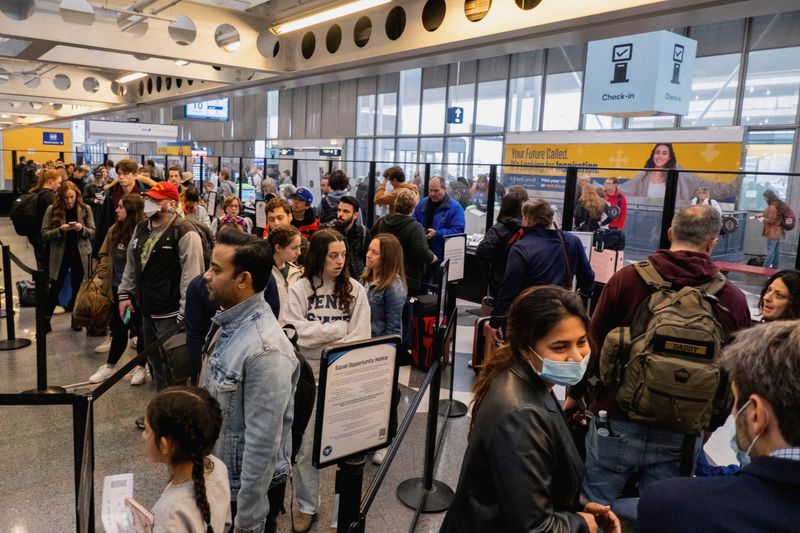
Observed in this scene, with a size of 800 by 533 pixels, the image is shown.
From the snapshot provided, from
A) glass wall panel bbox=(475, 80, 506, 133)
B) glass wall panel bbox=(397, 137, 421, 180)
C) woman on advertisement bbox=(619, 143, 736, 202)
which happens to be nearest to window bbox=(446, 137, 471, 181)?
glass wall panel bbox=(475, 80, 506, 133)

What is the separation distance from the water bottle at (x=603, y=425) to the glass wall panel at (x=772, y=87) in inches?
412

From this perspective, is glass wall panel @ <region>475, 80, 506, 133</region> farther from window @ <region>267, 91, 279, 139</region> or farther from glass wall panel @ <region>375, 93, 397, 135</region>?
window @ <region>267, 91, 279, 139</region>

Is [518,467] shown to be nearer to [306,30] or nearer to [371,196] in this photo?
[306,30]

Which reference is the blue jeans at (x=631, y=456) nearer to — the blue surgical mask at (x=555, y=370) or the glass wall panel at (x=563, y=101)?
the blue surgical mask at (x=555, y=370)

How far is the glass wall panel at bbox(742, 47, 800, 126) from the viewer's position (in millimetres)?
10422

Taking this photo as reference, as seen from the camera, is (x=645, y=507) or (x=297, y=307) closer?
(x=645, y=507)

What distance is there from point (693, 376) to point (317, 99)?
20661 millimetres

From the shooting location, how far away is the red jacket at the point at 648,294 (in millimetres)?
2496

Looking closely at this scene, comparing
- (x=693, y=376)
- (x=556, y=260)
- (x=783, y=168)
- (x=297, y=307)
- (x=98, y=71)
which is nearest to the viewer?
(x=693, y=376)

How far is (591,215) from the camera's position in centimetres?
612

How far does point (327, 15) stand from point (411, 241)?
7.64ft

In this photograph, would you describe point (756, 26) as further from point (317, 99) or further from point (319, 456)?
point (317, 99)

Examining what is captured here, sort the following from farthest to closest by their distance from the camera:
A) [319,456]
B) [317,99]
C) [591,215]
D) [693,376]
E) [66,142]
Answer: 1. [66,142]
2. [317,99]
3. [591,215]
4. [693,376]
5. [319,456]

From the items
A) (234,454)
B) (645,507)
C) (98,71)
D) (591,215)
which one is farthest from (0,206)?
(645,507)
